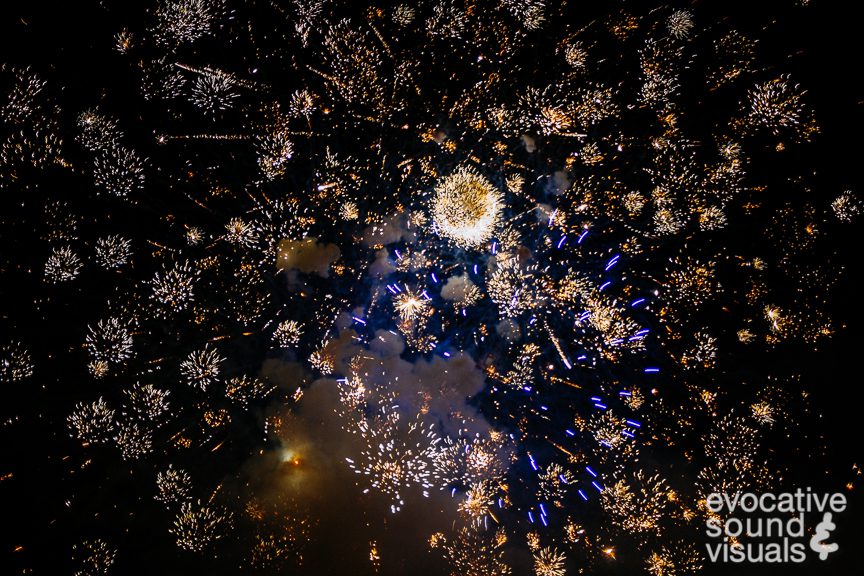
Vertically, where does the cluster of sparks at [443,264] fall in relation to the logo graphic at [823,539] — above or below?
above

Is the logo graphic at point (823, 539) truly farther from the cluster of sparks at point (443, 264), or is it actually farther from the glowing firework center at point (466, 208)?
the glowing firework center at point (466, 208)

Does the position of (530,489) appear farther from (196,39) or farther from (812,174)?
(196,39)

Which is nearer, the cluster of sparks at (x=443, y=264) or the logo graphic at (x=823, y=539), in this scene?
the cluster of sparks at (x=443, y=264)

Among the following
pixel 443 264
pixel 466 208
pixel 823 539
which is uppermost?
pixel 466 208

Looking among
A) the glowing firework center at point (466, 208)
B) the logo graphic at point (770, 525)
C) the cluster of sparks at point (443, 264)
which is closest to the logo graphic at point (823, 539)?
the logo graphic at point (770, 525)

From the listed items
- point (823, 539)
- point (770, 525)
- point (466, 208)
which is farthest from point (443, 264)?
point (823, 539)

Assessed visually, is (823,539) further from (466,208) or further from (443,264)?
(466,208)

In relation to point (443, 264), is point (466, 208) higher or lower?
higher
